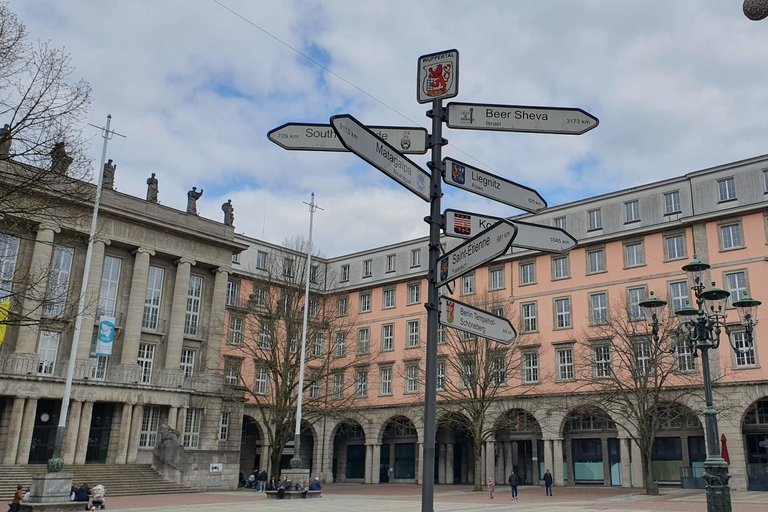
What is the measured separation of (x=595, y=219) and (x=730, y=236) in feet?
30.8

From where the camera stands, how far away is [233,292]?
56688 millimetres

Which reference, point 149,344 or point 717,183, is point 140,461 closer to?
point 149,344

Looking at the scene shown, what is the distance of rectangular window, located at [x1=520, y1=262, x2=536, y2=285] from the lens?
2050 inches

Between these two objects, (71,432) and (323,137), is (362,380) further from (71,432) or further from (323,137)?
(323,137)

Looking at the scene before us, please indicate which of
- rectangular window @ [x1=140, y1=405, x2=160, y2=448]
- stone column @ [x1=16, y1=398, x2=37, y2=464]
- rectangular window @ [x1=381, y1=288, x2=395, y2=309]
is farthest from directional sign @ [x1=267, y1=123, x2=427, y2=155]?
rectangular window @ [x1=381, y1=288, x2=395, y2=309]

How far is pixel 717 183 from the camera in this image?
4391 cm

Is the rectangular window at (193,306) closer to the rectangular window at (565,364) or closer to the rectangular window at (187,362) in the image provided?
the rectangular window at (187,362)

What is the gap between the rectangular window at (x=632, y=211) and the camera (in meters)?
47.6

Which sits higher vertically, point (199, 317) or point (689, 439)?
point (199, 317)

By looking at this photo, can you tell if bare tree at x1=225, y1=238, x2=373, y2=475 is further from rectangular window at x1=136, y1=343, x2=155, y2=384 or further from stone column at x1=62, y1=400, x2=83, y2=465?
stone column at x1=62, y1=400, x2=83, y2=465

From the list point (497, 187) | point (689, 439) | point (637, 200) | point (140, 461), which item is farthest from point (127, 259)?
point (497, 187)

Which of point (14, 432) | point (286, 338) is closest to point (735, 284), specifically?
point (286, 338)

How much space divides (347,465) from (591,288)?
28358mm

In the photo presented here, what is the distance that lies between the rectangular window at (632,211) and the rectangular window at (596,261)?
2.84 metres
